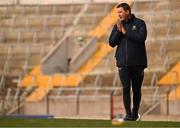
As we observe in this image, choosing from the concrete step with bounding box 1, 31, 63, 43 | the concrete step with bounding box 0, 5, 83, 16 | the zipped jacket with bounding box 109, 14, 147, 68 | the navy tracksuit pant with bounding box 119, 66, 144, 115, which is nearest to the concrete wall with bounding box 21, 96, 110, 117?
the concrete step with bounding box 1, 31, 63, 43

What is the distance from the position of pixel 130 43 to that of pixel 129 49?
0.25ft

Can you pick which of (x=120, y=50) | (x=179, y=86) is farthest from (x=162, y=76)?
(x=120, y=50)

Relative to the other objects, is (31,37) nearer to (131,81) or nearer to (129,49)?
(131,81)

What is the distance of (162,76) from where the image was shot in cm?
2172

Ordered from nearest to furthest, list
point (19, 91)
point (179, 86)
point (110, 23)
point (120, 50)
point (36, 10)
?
point (120, 50), point (179, 86), point (19, 91), point (110, 23), point (36, 10)

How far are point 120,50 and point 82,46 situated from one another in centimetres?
1469

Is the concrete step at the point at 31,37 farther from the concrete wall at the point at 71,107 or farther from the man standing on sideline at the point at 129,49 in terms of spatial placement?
the man standing on sideline at the point at 129,49

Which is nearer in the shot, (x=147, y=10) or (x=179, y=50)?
(x=179, y=50)

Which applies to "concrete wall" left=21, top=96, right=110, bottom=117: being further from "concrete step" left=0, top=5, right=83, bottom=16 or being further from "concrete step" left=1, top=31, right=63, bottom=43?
"concrete step" left=0, top=5, right=83, bottom=16

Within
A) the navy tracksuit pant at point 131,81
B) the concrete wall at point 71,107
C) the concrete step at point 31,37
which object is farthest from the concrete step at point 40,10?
the navy tracksuit pant at point 131,81


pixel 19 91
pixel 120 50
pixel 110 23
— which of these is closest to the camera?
pixel 120 50

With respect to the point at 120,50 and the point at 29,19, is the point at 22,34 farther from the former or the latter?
the point at 120,50

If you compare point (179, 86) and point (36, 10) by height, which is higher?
point (36, 10)

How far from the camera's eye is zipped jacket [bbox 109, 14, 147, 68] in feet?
30.8
